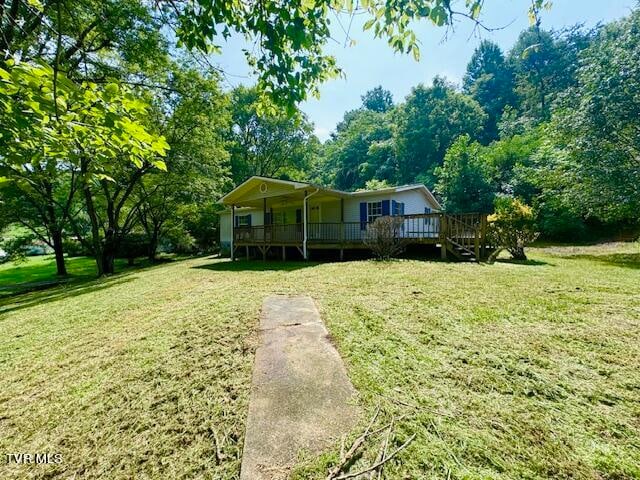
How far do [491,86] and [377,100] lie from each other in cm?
1978

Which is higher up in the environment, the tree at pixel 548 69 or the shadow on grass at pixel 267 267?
the tree at pixel 548 69

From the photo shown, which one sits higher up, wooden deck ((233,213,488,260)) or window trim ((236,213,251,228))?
window trim ((236,213,251,228))

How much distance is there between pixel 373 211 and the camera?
1259 centimetres

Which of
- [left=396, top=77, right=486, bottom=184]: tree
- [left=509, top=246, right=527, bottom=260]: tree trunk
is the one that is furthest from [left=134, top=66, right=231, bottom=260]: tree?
[left=396, top=77, right=486, bottom=184]: tree

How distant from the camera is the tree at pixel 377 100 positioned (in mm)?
51719

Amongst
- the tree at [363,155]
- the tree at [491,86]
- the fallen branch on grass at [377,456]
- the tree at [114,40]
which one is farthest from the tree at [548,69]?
the fallen branch on grass at [377,456]

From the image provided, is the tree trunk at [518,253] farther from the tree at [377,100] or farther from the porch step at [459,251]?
the tree at [377,100]

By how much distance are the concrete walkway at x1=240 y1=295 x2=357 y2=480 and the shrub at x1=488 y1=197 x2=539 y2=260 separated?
905 cm

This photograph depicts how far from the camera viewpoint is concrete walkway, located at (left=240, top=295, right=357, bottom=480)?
1.53 m

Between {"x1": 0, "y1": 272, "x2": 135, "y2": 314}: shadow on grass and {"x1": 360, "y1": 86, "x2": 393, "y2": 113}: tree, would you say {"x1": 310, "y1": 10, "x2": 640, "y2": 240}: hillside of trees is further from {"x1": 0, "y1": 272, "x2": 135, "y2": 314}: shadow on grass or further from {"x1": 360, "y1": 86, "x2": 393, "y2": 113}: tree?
{"x1": 0, "y1": 272, "x2": 135, "y2": 314}: shadow on grass

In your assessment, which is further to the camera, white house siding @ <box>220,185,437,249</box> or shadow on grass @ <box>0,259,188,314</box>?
white house siding @ <box>220,185,437,249</box>

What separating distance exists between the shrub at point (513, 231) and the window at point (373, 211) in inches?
170

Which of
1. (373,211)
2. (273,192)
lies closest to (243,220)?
(273,192)

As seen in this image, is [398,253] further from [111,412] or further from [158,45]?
[158,45]
